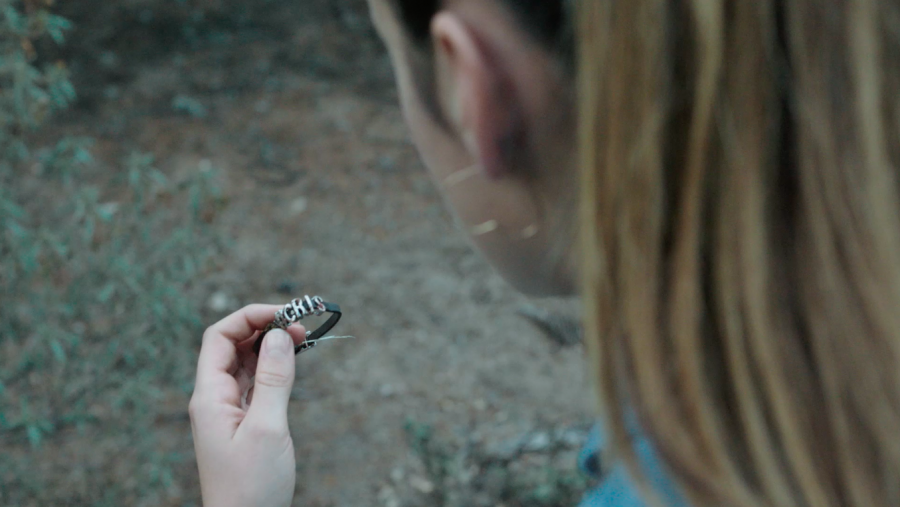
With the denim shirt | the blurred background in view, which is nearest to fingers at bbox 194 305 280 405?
the denim shirt

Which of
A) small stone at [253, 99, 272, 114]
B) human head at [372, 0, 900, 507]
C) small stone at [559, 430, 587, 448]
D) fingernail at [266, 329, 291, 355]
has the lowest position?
small stone at [559, 430, 587, 448]

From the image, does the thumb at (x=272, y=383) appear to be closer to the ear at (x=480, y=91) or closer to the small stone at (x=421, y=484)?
the ear at (x=480, y=91)

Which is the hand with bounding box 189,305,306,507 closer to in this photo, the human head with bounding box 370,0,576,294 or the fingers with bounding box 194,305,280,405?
the fingers with bounding box 194,305,280,405

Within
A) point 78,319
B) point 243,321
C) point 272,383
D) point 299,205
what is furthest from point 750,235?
point 299,205

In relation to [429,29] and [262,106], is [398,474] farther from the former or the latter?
[262,106]

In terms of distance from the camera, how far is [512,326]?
291cm

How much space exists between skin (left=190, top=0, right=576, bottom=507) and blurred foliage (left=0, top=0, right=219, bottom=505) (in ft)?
2.88

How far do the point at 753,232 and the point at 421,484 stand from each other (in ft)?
6.17

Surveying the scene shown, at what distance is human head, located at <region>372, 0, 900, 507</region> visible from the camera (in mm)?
530

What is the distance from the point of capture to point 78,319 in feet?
8.44

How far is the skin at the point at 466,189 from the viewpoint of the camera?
711 mm

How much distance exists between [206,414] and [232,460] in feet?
0.29

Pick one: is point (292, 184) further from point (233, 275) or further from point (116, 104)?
point (116, 104)

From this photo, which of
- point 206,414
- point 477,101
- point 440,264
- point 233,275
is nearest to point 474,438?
point 440,264
